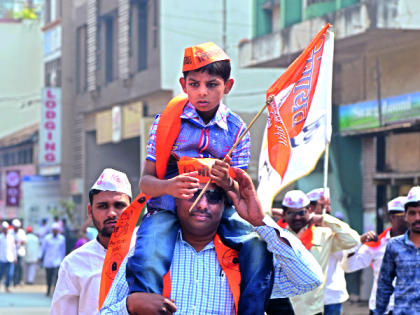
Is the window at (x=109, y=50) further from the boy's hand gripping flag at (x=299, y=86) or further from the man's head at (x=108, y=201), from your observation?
the man's head at (x=108, y=201)

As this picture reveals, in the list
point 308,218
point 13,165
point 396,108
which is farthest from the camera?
point 13,165

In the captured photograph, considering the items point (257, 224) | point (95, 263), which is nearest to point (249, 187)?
point (257, 224)

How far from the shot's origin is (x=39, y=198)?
3531 cm

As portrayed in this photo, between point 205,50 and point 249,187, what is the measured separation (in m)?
0.70

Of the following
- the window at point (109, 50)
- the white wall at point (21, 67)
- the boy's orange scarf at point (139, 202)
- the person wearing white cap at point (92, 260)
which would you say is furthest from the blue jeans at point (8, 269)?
the white wall at point (21, 67)

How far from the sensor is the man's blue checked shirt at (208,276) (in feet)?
12.2

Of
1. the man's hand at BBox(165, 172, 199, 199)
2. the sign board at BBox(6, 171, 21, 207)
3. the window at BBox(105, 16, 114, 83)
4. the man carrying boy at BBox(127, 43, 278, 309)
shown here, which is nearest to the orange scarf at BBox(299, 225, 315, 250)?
the man carrying boy at BBox(127, 43, 278, 309)

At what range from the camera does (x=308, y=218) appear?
8195 millimetres

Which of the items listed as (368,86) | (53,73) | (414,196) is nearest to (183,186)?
(414,196)

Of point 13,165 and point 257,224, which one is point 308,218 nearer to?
point 257,224

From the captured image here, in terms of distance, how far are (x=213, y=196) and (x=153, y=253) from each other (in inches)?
15.8

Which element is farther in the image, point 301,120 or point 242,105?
point 242,105

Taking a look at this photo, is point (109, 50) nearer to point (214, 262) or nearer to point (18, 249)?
point (18, 249)

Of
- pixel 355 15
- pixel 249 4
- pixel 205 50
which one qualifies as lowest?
pixel 205 50
